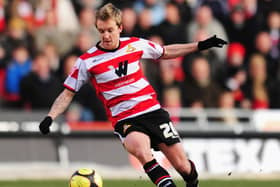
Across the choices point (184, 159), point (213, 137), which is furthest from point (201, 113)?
point (184, 159)

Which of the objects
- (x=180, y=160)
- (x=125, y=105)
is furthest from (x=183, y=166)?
(x=125, y=105)

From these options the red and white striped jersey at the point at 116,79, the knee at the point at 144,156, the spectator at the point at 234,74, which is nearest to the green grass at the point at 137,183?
the spectator at the point at 234,74

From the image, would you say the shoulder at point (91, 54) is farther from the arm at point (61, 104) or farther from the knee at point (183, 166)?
the knee at point (183, 166)

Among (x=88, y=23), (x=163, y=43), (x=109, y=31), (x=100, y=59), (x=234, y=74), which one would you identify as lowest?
(x=234, y=74)

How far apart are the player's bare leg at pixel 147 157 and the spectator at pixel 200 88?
6.14 metres

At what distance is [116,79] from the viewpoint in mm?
9727

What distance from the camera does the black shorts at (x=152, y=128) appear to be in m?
9.73

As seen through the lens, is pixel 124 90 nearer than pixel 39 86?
Yes

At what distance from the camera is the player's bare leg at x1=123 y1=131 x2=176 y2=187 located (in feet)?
30.4

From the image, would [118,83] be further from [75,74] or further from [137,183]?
[137,183]

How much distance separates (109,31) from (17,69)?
20.1 feet

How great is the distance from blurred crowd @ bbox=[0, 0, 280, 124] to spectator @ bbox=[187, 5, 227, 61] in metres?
0.02

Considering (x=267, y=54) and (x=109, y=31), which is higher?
(x=109, y=31)

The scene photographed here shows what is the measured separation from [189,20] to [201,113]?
178 centimetres
